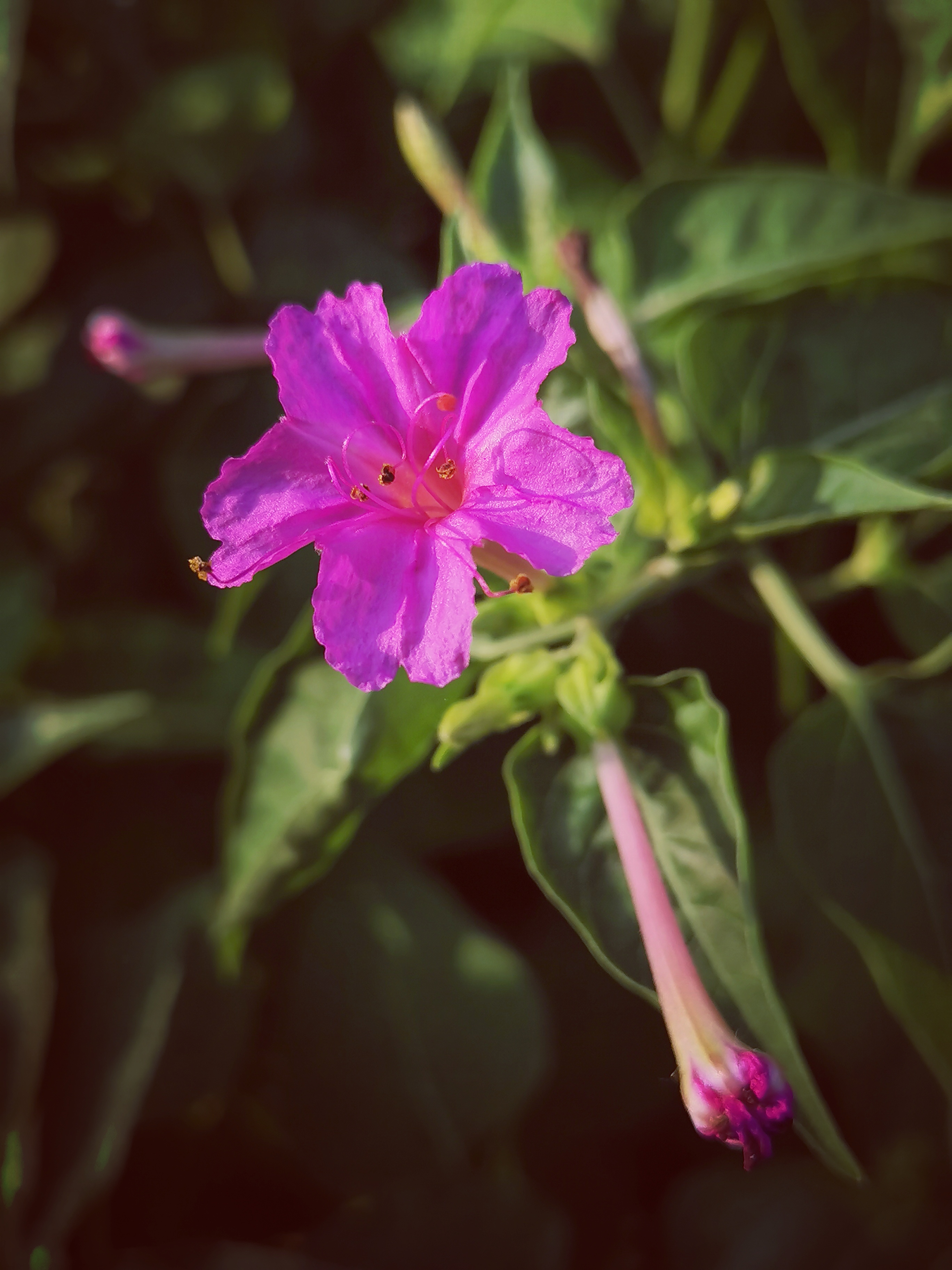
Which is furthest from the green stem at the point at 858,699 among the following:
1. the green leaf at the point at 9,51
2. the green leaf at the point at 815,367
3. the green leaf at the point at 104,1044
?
the green leaf at the point at 9,51

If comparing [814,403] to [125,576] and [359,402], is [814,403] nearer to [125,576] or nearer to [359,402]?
[359,402]

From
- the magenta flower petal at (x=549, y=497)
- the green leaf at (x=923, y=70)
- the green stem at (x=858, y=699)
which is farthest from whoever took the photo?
the green leaf at (x=923, y=70)

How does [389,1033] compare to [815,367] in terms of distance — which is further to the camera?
[389,1033]

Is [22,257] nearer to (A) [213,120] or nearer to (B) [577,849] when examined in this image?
(A) [213,120]

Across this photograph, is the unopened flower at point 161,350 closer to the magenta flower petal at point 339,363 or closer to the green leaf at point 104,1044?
the magenta flower petal at point 339,363

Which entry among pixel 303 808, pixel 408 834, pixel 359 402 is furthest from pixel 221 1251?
pixel 359 402

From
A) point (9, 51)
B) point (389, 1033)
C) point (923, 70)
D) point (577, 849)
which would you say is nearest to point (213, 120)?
point (9, 51)
